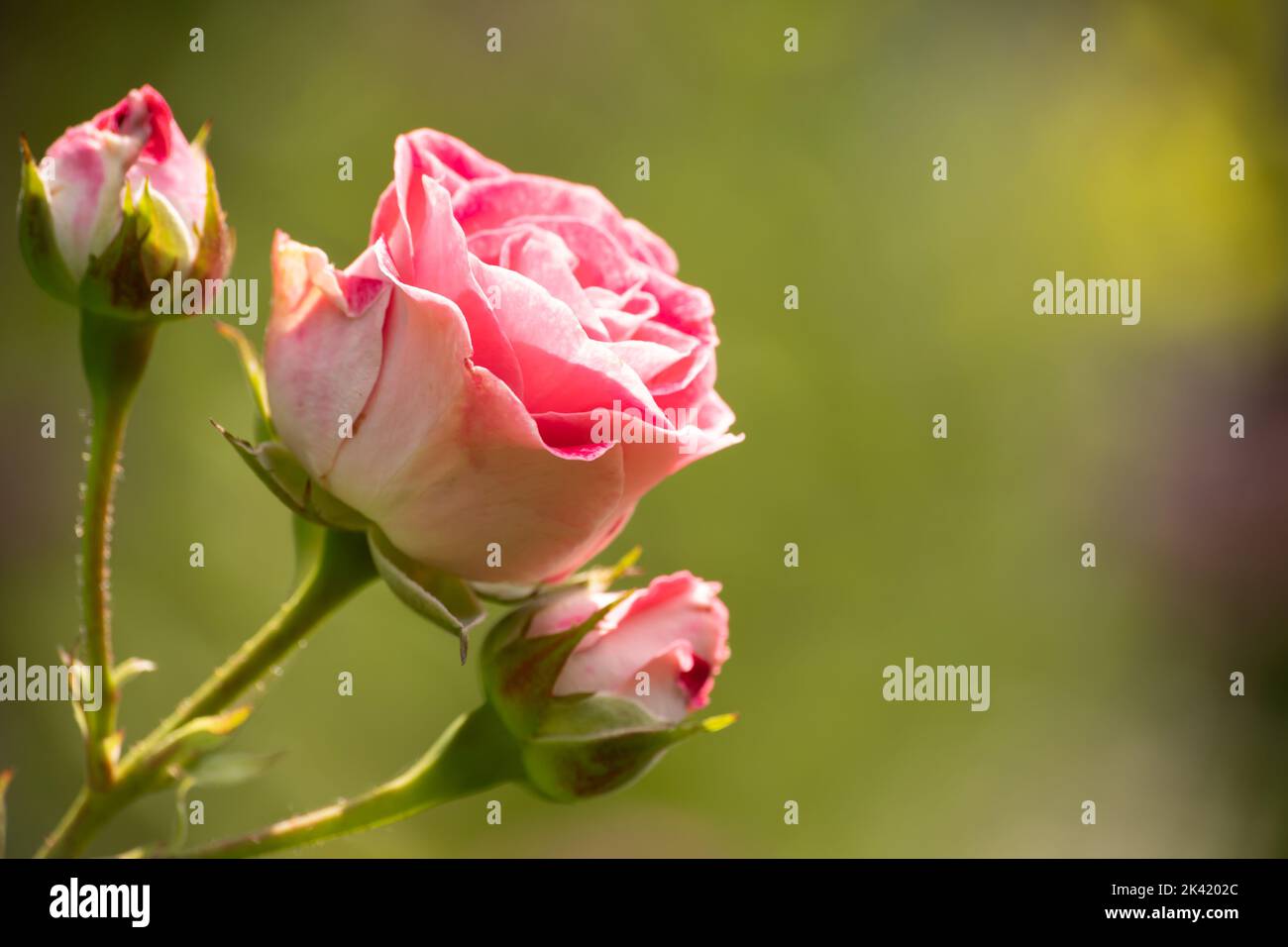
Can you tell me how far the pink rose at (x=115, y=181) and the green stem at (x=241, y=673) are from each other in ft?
0.54

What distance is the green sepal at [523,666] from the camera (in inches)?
25.1

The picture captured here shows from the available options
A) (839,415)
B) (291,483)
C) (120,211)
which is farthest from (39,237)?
(839,415)

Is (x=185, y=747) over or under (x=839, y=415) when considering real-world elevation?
under

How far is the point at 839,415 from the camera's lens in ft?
7.81

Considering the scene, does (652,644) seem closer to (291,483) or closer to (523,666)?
(523,666)

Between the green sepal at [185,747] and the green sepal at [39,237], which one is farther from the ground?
the green sepal at [39,237]

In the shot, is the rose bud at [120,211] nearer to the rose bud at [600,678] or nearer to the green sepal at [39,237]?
the green sepal at [39,237]

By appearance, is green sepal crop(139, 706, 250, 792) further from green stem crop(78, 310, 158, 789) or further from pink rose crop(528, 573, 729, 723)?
pink rose crop(528, 573, 729, 723)

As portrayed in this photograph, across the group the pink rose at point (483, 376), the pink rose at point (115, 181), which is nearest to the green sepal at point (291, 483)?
the pink rose at point (483, 376)

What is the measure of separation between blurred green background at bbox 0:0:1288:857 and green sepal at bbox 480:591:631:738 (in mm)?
1374

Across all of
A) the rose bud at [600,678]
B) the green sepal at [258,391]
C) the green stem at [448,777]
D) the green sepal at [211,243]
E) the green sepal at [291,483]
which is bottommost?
the green stem at [448,777]

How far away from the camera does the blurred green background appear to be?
81.9 inches

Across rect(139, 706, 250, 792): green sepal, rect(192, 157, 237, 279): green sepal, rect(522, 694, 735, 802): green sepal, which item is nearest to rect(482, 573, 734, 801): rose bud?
rect(522, 694, 735, 802): green sepal

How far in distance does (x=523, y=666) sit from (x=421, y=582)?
2.6 inches
